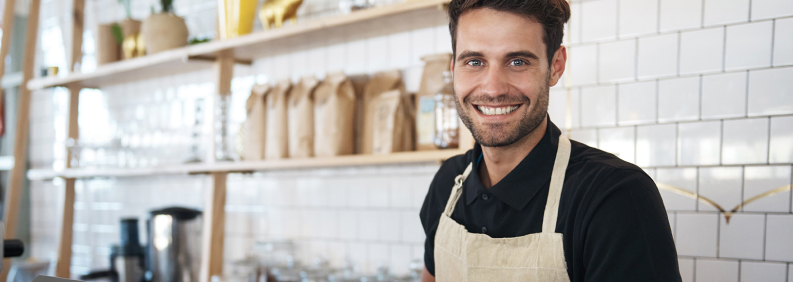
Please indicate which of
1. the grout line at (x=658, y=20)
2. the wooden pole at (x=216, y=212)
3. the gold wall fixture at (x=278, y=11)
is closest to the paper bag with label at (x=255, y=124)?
the wooden pole at (x=216, y=212)

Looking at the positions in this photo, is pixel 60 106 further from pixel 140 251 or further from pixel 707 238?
pixel 707 238

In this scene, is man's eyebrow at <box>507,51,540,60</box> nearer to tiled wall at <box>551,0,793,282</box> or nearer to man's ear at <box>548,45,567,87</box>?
man's ear at <box>548,45,567,87</box>

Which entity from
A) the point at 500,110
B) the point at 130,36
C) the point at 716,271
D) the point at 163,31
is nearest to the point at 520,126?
the point at 500,110

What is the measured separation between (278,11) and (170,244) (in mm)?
1161

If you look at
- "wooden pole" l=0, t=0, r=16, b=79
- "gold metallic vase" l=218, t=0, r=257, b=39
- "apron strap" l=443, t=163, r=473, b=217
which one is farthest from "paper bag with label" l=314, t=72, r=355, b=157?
"wooden pole" l=0, t=0, r=16, b=79

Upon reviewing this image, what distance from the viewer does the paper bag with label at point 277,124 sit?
2262 millimetres

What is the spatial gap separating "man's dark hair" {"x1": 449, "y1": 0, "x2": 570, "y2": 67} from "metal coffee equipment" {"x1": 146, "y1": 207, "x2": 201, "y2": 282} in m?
1.86

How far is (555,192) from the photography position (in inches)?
48.7

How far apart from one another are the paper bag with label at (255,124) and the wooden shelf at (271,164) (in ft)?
0.22

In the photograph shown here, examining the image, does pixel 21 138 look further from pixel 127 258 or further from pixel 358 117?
pixel 358 117

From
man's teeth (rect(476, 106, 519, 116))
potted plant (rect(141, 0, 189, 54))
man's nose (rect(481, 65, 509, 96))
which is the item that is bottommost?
man's teeth (rect(476, 106, 519, 116))

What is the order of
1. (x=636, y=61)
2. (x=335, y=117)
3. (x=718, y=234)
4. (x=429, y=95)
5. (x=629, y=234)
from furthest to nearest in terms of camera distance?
(x=335, y=117) < (x=429, y=95) < (x=636, y=61) < (x=718, y=234) < (x=629, y=234)

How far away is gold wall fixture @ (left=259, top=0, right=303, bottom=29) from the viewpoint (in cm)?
223

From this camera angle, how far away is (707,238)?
162 centimetres
